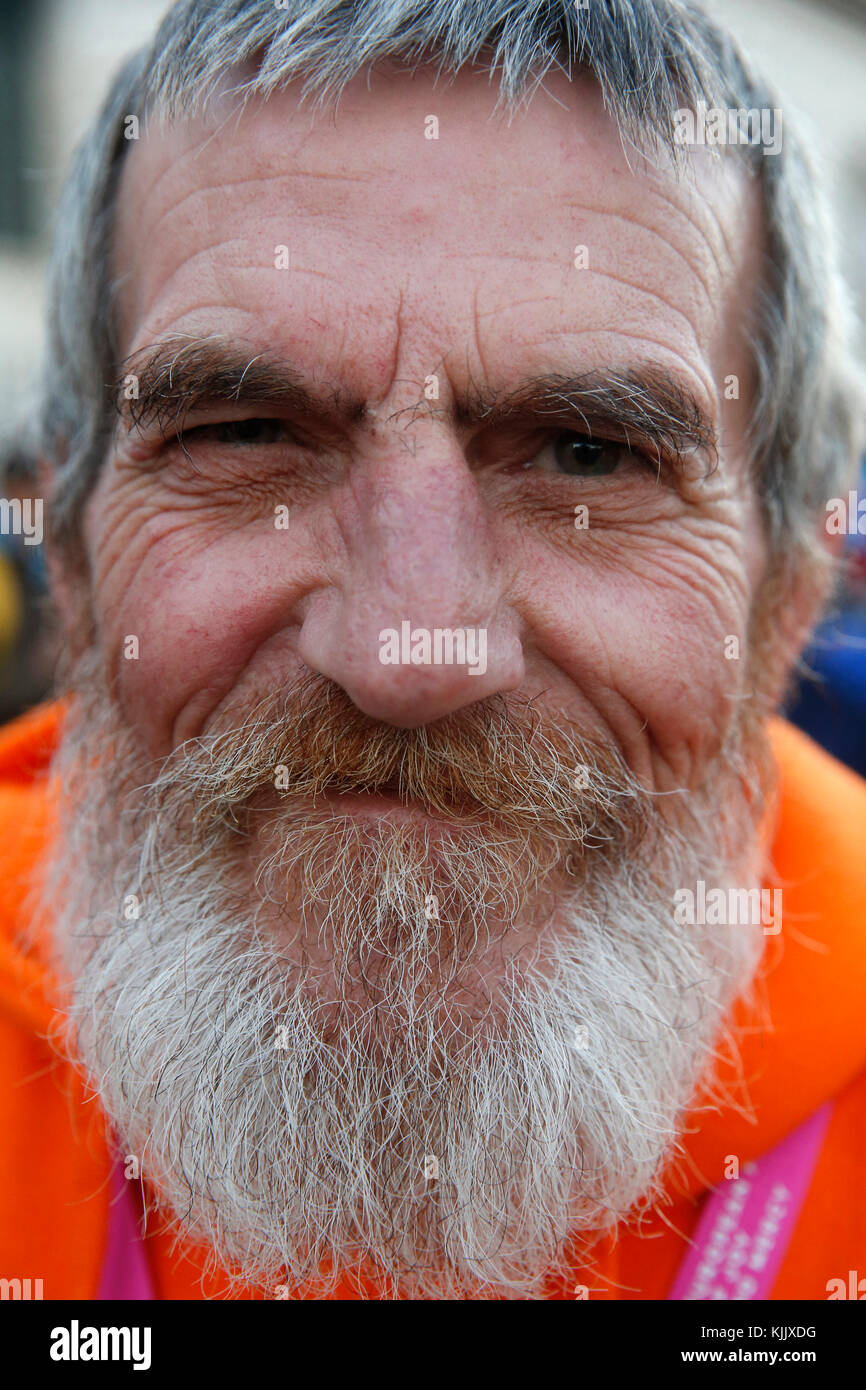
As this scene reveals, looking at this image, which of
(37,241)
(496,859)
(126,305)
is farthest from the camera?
(37,241)

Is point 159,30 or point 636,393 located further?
point 159,30

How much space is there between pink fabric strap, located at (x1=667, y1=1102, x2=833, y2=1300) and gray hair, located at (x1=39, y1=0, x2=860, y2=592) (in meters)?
1.08

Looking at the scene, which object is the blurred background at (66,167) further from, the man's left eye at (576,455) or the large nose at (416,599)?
the large nose at (416,599)

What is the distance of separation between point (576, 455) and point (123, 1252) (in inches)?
61.0

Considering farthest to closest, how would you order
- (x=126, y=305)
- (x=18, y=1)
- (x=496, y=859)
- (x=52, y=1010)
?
(x=18, y=1), (x=52, y=1010), (x=126, y=305), (x=496, y=859)

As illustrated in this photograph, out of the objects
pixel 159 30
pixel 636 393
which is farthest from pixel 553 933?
pixel 159 30

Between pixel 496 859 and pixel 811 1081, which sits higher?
pixel 496 859

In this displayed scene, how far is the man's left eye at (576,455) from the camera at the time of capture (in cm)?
146

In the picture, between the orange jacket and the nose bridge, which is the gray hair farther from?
the orange jacket

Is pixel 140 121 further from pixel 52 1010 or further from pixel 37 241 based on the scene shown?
pixel 37 241

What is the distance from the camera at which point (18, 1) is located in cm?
709

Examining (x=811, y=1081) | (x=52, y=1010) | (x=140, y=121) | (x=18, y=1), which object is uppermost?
(x=18, y=1)

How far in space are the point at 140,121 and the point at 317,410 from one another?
0.76m

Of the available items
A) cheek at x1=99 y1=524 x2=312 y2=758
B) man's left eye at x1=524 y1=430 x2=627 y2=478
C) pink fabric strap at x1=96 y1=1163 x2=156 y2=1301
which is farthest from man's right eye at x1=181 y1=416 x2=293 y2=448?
pink fabric strap at x1=96 y1=1163 x2=156 y2=1301
